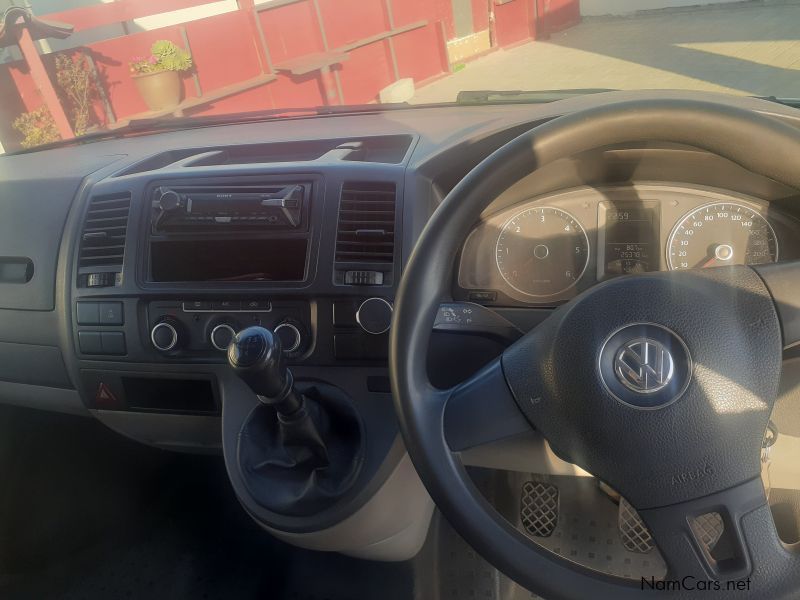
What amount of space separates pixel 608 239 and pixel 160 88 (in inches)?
300

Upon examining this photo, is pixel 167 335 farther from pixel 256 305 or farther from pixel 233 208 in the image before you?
pixel 233 208

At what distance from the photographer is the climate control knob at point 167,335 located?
5.69ft

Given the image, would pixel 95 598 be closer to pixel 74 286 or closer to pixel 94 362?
pixel 94 362

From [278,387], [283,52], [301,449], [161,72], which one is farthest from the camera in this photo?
[283,52]

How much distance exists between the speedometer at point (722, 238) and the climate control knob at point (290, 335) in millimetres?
868

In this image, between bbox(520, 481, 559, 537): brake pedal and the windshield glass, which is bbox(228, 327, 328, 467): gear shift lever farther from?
the windshield glass

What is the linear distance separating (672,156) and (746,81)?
306 cm

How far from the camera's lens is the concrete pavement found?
380 cm

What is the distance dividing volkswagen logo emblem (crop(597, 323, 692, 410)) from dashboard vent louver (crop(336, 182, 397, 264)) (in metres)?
0.66

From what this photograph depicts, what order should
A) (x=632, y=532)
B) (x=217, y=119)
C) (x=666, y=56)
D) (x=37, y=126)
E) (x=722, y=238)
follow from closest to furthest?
(x=722, y=238) → (x=632, y=532) → (x=217, y=119) → (x=666, y=56) → (x=37, y=126)

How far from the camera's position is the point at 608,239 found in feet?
4.89

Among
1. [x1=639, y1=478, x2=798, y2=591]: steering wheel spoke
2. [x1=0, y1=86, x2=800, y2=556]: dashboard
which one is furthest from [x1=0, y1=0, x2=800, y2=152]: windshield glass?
[x1=639, y1=478, x2=798, y2=591]: steering wheel spoke

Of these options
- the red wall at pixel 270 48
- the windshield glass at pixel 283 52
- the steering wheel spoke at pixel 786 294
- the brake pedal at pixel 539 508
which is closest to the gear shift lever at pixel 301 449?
the brake pedal at pixel 539 508

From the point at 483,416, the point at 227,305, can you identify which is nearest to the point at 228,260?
the point at 227,305
